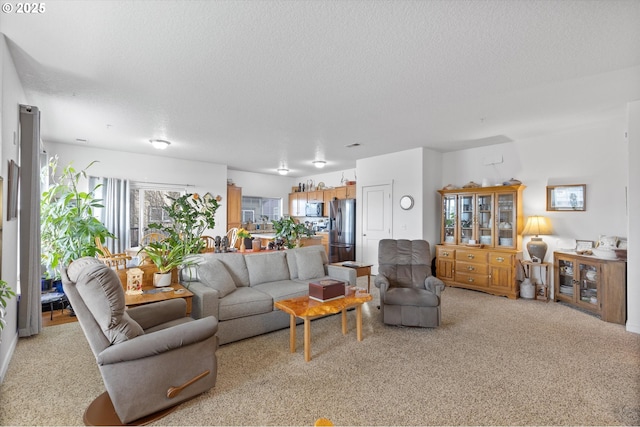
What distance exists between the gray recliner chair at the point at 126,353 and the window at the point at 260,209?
6.63 metres

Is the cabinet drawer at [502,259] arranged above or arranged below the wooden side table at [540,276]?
above

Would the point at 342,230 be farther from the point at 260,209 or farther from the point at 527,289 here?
the point at 527,289

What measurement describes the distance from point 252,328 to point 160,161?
4834 millimetres

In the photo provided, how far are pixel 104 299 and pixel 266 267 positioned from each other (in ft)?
7.12

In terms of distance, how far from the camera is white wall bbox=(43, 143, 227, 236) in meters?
5.54

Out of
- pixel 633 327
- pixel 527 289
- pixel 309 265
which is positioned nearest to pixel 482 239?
pixel 527 289

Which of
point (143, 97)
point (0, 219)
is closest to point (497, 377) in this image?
point (0, 219)

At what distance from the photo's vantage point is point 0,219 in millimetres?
2131

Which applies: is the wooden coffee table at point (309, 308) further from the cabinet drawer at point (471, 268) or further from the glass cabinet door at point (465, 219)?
the glass cabinet door at point (465, 219)

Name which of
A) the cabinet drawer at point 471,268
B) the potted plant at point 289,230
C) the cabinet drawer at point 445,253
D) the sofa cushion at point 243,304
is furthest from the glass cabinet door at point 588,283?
the sofa cushion at point 243,304

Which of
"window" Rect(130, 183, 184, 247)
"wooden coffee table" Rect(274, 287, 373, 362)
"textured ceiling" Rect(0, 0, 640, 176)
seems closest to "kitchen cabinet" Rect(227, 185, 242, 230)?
"window" Rect(130, 183, 184, 247)

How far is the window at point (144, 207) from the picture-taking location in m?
6.27

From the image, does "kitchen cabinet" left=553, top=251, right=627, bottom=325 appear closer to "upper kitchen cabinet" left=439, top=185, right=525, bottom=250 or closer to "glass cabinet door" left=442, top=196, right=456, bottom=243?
"upper kitchen cabinet" left=439, top=185, right=525, bottom=250

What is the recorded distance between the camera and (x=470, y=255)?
17.1 ft
